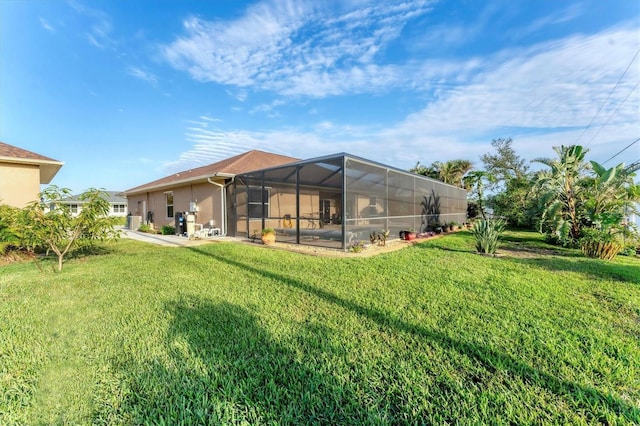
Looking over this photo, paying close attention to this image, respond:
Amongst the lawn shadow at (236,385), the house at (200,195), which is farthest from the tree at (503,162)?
the lawn shadow at (236,385)

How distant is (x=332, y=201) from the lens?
1215 centimetres

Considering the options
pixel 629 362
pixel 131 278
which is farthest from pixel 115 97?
pixel 629 362

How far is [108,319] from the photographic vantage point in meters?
3.42

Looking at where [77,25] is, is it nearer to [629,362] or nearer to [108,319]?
[108,319]

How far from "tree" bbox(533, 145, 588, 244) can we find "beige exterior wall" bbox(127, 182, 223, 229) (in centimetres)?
1329

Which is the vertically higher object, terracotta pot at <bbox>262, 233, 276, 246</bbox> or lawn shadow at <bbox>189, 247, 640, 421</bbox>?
terracotta pot at <bbox>262, 233, 276, 246</bbox>

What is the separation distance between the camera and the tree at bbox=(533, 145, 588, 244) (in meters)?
8.87

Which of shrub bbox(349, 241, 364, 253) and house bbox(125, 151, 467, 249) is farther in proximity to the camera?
house bbox(125, 151, 467, 249)

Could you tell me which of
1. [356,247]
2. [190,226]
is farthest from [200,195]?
[356,247]

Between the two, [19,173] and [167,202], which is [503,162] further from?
[19,173]

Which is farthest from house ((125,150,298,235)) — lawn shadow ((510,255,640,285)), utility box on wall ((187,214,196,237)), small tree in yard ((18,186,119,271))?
lawn shadow ((510,255,640,285))

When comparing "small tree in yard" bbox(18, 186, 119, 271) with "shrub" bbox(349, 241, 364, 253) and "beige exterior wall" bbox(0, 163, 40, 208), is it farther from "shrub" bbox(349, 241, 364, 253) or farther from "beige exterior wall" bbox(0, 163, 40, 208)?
"shrub" bbox(349, 241, 364, 253)

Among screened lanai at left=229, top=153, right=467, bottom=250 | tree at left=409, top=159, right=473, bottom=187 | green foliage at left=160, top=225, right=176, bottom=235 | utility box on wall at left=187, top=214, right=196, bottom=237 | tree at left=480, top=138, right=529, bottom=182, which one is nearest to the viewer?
screened lanai at left=229, top=153, right=467, bottom=250

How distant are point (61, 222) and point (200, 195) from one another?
7.59m
